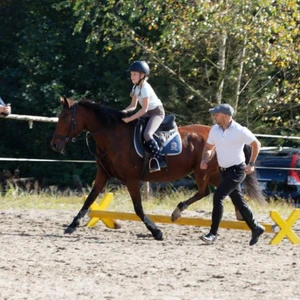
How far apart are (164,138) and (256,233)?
200cm

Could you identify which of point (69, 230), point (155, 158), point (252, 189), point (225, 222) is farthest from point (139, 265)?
point (252, 189)

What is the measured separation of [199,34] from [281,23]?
166cm

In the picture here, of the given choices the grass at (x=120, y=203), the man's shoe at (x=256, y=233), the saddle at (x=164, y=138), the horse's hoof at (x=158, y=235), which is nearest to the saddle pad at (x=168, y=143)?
the saddle at (x=164, y=138)

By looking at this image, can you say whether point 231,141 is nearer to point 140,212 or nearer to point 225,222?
point 225,222

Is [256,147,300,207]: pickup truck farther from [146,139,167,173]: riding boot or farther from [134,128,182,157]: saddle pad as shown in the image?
[146,139,167,173]: riding boot

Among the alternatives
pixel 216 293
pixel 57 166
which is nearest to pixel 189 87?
pixel 57 166

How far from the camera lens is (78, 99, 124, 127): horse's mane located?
1281 cm

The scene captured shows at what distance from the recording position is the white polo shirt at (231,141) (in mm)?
11336

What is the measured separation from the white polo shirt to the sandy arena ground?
102cm

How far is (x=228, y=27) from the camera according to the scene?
765 inches

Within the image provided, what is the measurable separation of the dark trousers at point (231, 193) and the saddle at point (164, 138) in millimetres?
1482

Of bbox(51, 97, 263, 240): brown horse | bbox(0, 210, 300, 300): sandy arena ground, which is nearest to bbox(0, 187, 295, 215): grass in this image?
bbox(0, 210, 300, 300): sandy arena ground

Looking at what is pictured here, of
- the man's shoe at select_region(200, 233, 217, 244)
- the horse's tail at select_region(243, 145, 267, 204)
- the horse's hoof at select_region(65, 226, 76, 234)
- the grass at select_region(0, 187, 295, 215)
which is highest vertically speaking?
the horse's tail at select_region(243, 145, 267, 204)

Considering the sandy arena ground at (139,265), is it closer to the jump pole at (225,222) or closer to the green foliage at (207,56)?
the jump pole at (225,222)
